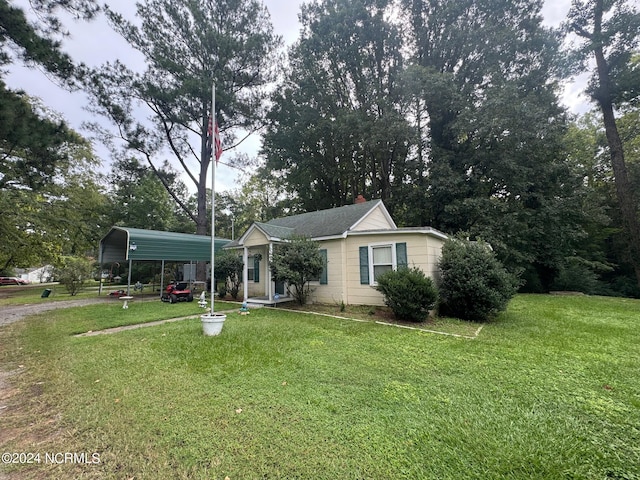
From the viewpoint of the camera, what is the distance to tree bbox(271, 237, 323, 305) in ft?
30.9

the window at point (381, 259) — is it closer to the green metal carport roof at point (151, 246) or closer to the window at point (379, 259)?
the window at point (379, 259)

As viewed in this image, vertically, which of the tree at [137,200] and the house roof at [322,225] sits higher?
the tree at [137,200]

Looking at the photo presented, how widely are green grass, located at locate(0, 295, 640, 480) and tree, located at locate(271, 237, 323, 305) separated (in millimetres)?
3696

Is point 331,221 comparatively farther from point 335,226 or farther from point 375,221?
point 375,221

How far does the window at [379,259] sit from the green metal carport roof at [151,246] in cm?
913

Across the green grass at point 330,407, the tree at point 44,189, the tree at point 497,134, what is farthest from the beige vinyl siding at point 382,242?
the tree at point 44,189

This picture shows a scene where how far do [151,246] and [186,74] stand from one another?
432 inches

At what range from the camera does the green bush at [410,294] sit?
730 cm

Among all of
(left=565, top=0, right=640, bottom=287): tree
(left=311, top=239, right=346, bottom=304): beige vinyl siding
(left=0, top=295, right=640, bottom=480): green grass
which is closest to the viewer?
(left=0, top=295, right=640, bottom=480): green grass

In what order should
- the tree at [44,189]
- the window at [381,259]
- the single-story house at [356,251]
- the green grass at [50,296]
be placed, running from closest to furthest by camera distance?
the tree at [44,189] → the single-story house at [356,251] → the window at [381,259] → the green grass at [50,296]

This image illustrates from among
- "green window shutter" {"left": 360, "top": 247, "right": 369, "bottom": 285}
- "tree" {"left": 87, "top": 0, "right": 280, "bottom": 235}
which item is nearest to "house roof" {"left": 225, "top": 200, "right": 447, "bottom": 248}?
"green window shutter" {"left": 360, "top": 247, "right": 369, "bottom": 285}

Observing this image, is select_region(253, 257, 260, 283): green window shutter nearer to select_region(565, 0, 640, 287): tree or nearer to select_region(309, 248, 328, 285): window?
select_region(309, 248, 328, 285): window

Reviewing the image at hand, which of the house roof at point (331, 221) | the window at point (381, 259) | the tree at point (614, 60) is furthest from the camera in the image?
the tree at point (614, 60)

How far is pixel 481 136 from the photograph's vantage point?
15.5 meters
